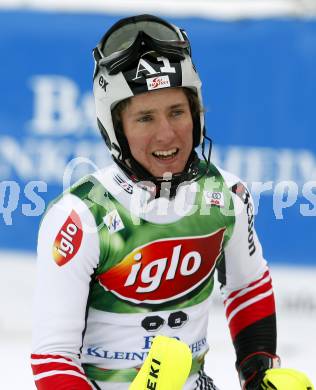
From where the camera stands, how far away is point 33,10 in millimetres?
6234

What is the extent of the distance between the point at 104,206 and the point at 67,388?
63cm

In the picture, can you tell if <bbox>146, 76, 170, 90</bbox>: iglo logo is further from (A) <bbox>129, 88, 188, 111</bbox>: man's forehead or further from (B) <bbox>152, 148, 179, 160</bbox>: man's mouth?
(B) <bbox>152, 148, 179, 160</bbox>: man's mouth

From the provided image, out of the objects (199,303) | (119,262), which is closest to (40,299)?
(119,262)

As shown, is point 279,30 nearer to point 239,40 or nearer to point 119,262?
point 239,40

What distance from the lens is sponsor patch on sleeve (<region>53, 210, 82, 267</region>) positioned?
3.24m

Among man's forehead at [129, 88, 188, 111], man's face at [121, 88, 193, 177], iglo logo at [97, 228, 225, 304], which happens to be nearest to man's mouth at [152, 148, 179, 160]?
man's face at [121, 88, 193, 177]

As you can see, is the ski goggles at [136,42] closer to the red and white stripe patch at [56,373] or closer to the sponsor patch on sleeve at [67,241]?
the sponsor patch on sleeve at [67,241]

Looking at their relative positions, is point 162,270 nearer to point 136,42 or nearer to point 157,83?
point 157,83

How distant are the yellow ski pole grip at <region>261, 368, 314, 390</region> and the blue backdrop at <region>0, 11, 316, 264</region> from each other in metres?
2.78

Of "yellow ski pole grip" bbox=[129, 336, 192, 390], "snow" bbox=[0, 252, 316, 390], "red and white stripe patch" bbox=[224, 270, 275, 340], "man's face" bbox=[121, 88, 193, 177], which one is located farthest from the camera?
"snow" bbox=[0, 252, 316, 390]

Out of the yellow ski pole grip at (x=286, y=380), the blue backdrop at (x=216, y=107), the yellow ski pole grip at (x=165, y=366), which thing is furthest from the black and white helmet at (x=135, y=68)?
the blue backdrop at (x=216, y=107)

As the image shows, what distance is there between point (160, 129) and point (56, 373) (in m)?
0.87

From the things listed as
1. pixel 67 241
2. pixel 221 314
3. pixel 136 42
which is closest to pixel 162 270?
pixel 67 241

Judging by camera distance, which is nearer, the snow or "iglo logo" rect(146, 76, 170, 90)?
"iglo logo" rect(146, 76, 170, 90)
